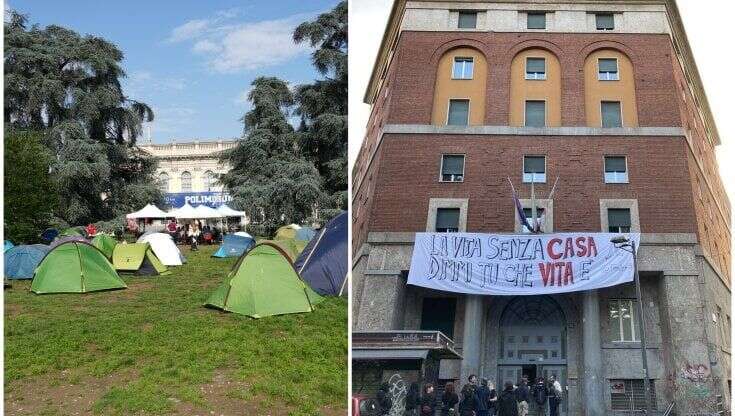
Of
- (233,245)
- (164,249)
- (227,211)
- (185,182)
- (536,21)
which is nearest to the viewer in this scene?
(536,21)

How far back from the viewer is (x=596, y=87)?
19.5ft

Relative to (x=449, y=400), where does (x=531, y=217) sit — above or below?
above

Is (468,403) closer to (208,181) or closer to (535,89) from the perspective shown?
(535,89)

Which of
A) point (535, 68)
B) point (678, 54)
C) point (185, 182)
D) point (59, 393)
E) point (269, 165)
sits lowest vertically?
point (59, 393)

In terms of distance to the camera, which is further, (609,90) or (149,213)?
(149,213)

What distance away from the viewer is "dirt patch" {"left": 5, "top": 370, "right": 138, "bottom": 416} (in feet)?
14.3

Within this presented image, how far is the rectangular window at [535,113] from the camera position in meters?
5.84

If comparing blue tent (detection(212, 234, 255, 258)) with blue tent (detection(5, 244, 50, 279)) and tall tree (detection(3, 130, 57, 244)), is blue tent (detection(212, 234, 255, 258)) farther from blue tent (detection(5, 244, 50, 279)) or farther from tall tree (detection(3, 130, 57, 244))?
blue tent (detection(5, 244, 50, 279))

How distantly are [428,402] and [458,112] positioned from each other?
2.37 meters

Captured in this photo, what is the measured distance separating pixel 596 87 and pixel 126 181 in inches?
366

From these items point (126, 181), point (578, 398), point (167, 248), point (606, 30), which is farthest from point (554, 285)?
point (126, 181)

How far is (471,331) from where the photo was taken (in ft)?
17.7

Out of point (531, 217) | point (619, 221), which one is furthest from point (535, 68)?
point (619, 221)

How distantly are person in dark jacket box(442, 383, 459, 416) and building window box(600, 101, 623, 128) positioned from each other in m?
2.44
